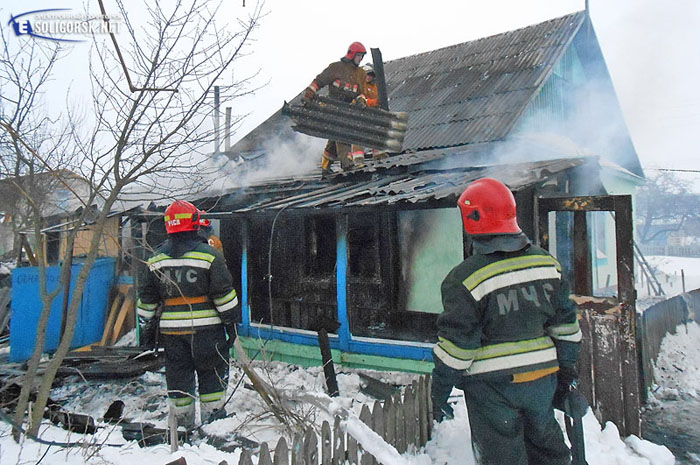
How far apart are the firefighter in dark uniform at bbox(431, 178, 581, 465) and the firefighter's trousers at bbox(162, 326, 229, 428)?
244 centimetres

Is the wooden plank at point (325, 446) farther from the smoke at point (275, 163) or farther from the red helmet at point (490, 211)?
the smoke at point (275, 163)

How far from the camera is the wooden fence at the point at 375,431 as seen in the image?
8.15 ft

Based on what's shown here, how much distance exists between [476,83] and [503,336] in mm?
9567

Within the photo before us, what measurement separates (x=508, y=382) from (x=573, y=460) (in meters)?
0.90

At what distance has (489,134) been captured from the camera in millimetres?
8555

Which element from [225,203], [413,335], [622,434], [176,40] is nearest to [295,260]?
[225,203]

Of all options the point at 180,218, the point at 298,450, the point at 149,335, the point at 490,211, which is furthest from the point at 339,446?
the point at 149,335

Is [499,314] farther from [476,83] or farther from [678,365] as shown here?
[476,83]

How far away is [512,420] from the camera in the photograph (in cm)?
255

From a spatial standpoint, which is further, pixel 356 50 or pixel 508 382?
pixel 356 50

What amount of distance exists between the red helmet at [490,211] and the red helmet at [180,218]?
9.21 feet

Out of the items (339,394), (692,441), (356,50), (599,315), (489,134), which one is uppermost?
(356,50)

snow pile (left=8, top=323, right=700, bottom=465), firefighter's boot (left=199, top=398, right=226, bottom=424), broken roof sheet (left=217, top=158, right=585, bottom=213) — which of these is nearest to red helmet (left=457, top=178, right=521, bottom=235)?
snow pile (left=8, top=323, right=700, bottom=465)

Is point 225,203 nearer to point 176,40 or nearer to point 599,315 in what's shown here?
point 176,40
